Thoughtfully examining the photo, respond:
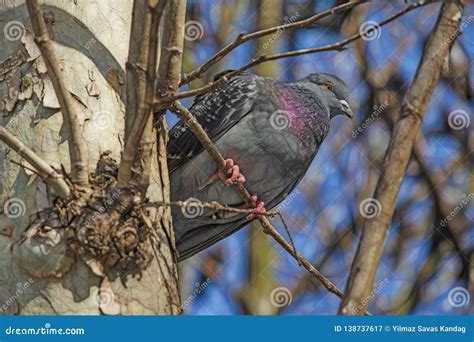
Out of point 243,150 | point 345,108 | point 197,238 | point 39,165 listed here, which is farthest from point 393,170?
point 345,108

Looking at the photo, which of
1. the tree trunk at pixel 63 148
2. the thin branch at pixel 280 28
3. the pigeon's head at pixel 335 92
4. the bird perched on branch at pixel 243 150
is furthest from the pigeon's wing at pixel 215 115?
the thin branch at pixel 280 28

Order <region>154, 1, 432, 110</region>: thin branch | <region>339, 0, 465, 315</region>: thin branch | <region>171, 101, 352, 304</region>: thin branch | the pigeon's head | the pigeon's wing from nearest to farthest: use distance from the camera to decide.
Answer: <region>339, 0, 465, 315</region>: thin branch → <region>154, 1, 432, 110</region>: thin branch → <region>171, 101, 352, 304</region>: thin branch → the pigeon's wing → the pigeon's head

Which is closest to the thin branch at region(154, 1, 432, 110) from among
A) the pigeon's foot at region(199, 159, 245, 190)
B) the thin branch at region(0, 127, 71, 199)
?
the thin branch at region(0, 127, 71, 199)

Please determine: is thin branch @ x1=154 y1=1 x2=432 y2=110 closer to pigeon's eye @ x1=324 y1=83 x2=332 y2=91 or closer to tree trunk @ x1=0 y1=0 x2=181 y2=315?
tree trunk @ x1=0 y1=0 x2=181 y2=315

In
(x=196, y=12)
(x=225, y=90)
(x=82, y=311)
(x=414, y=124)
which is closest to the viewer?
(x=414, y=124)

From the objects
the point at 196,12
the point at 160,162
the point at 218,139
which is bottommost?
the point at 160,162

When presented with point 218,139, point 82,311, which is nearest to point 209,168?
point 218,139

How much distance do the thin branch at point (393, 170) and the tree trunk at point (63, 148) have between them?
3.84 feet

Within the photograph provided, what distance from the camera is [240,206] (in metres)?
5.17

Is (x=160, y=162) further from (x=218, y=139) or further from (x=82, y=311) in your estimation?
(x=218, y=139)

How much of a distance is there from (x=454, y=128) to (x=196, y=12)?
256 cm

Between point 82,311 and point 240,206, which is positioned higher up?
point 240,206

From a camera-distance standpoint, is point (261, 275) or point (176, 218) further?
point (261, 275)

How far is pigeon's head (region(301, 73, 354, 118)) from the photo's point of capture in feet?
18.2
